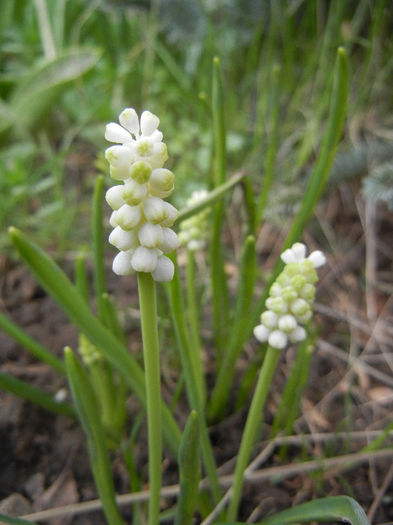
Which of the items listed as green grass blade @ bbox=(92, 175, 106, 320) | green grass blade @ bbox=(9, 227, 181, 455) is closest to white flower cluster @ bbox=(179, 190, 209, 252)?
green grass blade @ bbox=(92, 175, 106, 320)

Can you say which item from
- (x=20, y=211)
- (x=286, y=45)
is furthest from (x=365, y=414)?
(x=20, y=211)

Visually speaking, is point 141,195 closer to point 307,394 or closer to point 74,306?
point 74,306

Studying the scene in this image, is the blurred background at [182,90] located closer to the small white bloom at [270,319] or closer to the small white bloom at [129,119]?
the small white bloom at [270,319]

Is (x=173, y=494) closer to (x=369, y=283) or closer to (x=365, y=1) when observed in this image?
(x=369, y=283)

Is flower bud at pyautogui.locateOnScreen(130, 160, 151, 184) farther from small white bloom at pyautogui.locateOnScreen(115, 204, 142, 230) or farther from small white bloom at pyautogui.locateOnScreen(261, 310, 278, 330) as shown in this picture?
small white bloom at pyautogui.locateOnScreen(261, 310, 278, 330)

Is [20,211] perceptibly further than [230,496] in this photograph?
Yes

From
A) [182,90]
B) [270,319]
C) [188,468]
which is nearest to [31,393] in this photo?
[188,468]
